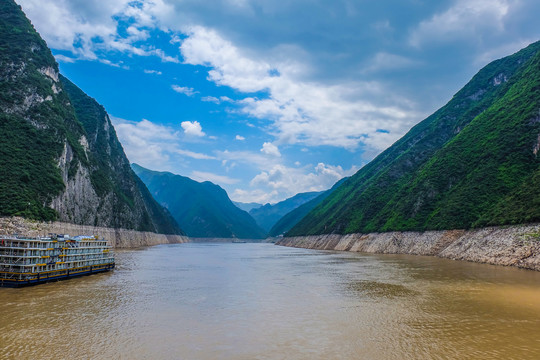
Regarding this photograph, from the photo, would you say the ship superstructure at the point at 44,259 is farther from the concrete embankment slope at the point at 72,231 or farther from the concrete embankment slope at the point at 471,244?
the concrete embankment slope at the point at 471,244

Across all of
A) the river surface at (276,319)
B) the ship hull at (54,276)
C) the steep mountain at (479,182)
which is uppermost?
the steep mountain at (479,182)

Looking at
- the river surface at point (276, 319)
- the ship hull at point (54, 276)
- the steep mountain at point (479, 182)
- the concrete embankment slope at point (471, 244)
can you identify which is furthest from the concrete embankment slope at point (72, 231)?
the steep mountain at point (479, 182)

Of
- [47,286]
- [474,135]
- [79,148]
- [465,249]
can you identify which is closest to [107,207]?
[79,148]

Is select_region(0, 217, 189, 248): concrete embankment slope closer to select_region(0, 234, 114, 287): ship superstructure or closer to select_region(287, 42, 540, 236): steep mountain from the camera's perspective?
select_region(0, 234, 114, 287): ship superstructure

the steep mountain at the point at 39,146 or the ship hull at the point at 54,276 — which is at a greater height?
the steep mountain at the point at 39,146

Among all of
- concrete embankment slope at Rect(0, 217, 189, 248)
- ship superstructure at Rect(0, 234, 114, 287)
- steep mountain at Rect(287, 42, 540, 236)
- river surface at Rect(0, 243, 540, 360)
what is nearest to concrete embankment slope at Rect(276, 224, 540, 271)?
steep mountain at Rect(287, 42, 540, 236)
